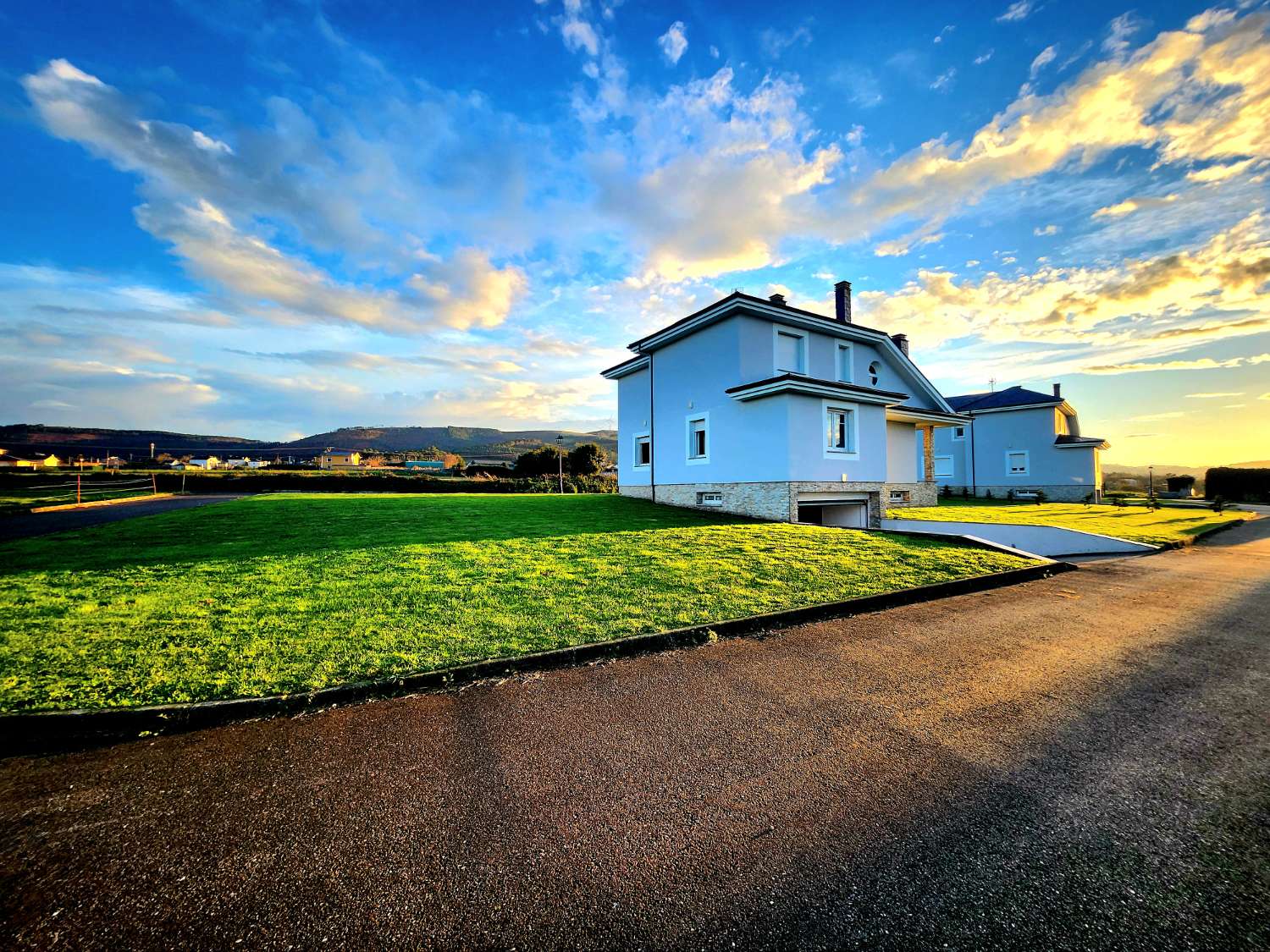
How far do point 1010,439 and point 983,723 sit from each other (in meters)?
33.3

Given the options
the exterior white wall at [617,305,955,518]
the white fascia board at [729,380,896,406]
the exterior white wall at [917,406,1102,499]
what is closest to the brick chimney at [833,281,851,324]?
the exterior white wall at [617,305,955,518]

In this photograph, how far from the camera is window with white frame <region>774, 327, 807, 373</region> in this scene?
16.2 metres

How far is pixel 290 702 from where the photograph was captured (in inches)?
150

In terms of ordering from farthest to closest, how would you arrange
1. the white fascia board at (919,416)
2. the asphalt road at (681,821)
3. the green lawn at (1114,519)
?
the white fascia board at (919,416) → the green lawn at (1114,519) → the asphalt road at (681,821)

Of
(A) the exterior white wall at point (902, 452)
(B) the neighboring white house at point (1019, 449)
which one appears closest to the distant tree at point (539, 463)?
(B) the neighboring white house at point (1019, 449)

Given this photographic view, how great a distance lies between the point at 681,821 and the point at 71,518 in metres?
19.0

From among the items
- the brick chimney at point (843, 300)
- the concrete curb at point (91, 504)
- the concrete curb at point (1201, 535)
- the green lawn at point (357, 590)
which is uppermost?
the brick chimney at point (843, 300)

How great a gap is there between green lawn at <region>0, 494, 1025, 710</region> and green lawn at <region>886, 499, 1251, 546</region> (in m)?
7.21

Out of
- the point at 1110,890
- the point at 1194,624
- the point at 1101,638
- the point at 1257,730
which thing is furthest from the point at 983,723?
the point at 1194,624

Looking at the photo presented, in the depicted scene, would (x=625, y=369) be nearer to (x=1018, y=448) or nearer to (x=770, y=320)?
(x=770, y=320)

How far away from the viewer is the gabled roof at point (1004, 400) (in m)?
28.5

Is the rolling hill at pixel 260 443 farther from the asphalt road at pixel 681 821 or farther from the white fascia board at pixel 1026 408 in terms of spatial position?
the asphalt road at pixel 681 821

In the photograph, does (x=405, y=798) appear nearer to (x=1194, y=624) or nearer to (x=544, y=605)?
(x=544, y=605)

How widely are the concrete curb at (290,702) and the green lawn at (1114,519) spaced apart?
558 inches
